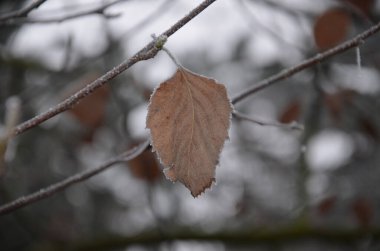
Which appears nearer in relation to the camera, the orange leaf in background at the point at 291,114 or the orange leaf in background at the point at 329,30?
the orange leaf in background at the point at 329,30

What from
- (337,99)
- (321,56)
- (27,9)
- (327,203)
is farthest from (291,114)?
(27,9)

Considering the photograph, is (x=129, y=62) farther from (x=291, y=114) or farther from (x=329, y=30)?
(x=291, y=114)

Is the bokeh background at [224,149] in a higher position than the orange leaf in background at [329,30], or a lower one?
lower

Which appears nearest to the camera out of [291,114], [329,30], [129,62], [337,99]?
[129,62]

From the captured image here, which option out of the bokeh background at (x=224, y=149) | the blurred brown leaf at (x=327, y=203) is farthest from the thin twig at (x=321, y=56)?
the blurred brown leaf at (x=327, y=203)

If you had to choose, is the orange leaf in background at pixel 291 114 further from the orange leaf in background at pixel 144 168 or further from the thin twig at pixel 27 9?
the thin twig at pixel 27 9

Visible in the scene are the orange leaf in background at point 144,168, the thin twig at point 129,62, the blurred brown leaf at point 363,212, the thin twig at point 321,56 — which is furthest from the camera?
Result: the blurred brown leaf at point 363,212
